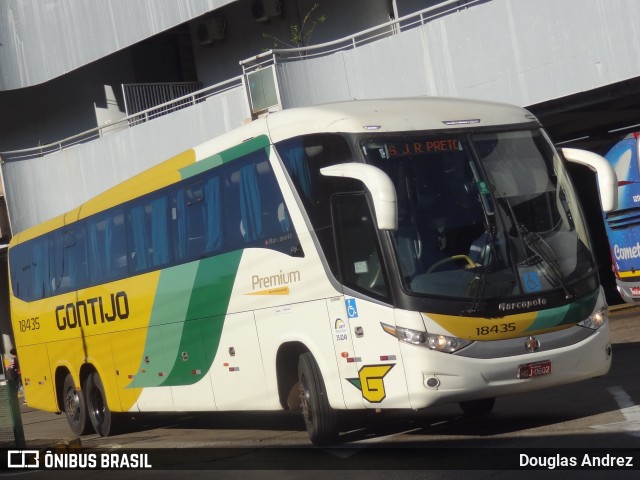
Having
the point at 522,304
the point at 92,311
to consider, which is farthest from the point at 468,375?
the point at 92,311

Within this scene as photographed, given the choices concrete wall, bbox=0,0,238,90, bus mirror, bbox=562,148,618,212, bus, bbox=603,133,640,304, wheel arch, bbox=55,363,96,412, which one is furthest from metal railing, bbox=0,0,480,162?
bus mirror, bbox=562,148,618,212

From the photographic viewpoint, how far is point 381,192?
9828 mm

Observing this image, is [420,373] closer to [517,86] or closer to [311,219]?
[311,219]

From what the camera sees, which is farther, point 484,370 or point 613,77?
point 613,77

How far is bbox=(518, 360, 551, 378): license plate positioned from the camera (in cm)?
1034

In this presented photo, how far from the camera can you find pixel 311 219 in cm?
1120

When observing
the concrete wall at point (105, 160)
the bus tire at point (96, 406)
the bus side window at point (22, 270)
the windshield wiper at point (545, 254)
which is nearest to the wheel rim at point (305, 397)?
the windshield wiper at point (545, 254)

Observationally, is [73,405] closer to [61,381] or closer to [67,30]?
[61,381]

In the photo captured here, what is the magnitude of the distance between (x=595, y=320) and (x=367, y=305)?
87.4 inches

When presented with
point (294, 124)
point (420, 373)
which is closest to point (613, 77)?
point (294, 124)

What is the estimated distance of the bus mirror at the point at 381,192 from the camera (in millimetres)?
9773

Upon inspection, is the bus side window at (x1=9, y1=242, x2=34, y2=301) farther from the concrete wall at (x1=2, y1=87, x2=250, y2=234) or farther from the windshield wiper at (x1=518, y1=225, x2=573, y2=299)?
the windshield wiper at (x1=518, y1=225, x2=573, y2=299)

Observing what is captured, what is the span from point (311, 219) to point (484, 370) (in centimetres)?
230

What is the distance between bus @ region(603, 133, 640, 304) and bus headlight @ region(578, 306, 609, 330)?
34.2 ft
